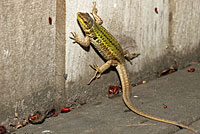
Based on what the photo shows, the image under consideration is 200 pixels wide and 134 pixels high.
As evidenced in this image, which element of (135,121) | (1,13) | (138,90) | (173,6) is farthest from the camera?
(173,6)

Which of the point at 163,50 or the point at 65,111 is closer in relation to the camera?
the point at 65,111

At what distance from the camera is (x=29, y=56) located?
3.87 meters

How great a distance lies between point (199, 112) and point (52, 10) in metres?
1.98

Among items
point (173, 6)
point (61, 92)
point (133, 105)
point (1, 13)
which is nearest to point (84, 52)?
point (61, 92)

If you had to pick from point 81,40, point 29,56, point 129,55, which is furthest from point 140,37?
point 29,56

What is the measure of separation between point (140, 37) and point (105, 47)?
70 cm

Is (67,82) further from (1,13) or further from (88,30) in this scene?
(1,13)

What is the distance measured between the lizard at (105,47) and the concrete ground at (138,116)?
0.46ft

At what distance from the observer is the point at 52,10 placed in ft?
13.3

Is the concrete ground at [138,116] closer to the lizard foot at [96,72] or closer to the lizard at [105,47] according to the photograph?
the lizard at [105,47]

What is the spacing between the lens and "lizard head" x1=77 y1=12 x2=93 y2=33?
4245mm

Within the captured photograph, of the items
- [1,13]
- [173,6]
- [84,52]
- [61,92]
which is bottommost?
[61,92]

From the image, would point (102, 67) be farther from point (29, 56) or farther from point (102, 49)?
point (29, 56)

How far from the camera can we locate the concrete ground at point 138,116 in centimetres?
377
